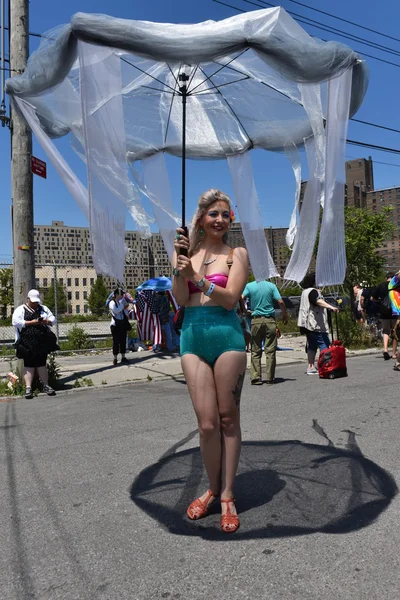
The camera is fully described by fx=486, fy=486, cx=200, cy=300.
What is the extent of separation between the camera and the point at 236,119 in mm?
4898

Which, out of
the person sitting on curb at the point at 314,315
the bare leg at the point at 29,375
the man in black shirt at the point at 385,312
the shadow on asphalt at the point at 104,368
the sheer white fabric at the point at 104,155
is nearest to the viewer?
the sheer white fabric at the point at 104,155

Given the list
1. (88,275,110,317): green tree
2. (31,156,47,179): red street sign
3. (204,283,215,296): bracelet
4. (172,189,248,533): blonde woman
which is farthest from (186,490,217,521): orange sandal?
(88,275,110,317): green tree

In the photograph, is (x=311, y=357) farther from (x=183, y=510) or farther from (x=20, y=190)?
(x=183, y=510)

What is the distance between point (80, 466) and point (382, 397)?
13.9 ft

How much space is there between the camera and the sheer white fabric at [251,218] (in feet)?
14.5

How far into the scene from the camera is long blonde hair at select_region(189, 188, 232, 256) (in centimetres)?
315

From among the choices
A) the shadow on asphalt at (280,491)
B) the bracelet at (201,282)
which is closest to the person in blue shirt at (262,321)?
the shadow on asphalt at (280,491)

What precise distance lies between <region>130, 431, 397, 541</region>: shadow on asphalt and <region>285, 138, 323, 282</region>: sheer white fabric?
5.18ft

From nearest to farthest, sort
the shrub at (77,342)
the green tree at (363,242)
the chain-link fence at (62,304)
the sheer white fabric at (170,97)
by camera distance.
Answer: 1. the sheer white fabric at (170,97)
2. the chain-link fence at (62,304)
3. the shrub at (77,342)
4. the green tree at (363,242)

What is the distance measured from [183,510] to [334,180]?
9.20 ft

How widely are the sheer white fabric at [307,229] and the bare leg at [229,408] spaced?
60.3 inches

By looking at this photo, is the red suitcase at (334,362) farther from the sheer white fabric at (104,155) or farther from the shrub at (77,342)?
the shrub at (77,342)

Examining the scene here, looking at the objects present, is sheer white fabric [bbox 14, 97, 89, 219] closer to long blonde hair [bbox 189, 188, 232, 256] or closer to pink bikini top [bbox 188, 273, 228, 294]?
long blonde hair [bbox 189, 188, 232, 256]

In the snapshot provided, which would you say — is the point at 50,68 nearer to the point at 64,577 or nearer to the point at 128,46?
the point at 128,46
